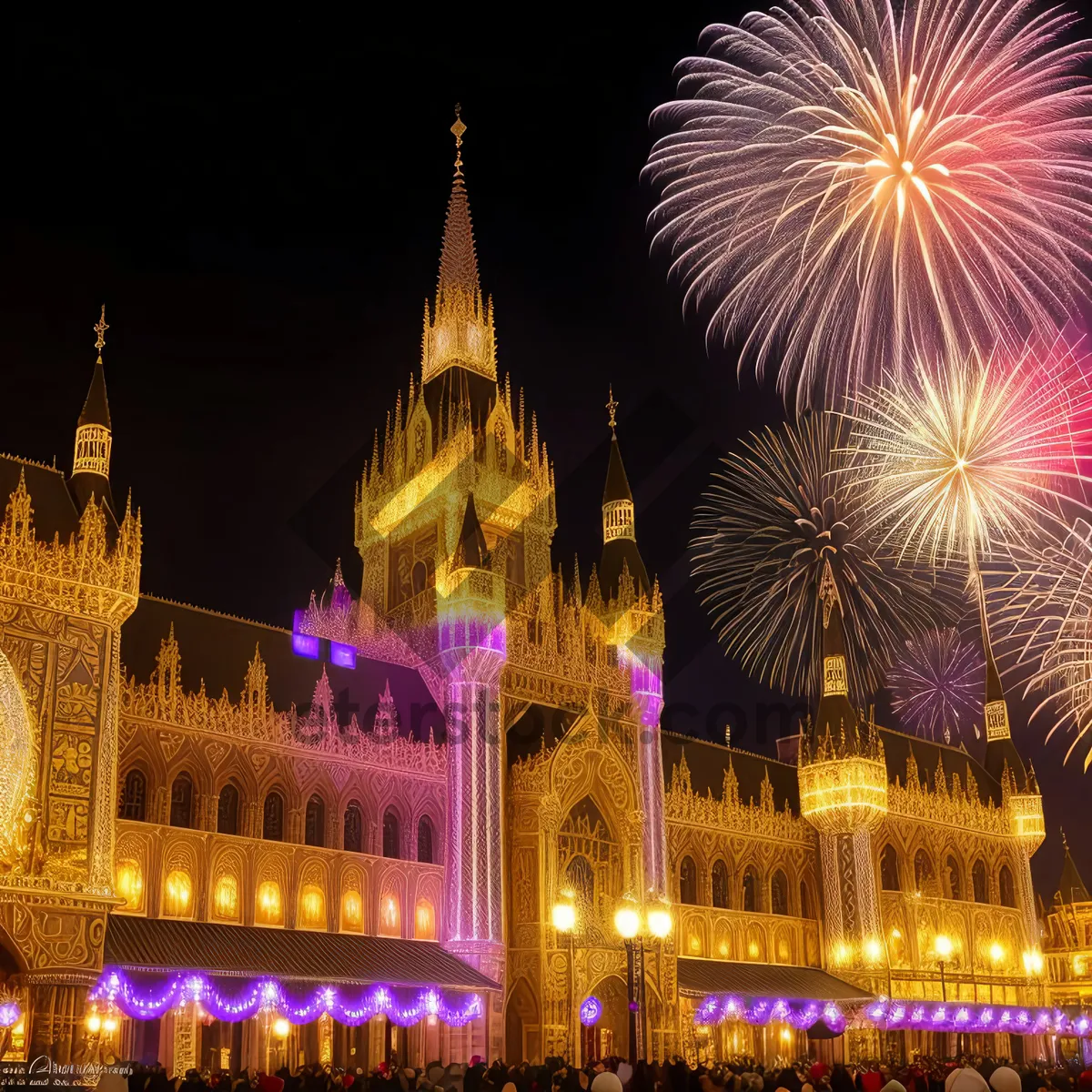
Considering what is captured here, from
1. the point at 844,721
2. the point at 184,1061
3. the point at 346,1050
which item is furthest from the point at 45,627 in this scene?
the point at 844,721

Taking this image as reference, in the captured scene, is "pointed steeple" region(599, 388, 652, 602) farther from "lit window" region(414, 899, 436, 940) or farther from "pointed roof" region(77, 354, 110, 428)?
"pointed roof" region(77, 354, 110, 428)

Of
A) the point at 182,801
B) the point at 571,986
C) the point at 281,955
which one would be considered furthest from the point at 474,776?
the point at 182,801

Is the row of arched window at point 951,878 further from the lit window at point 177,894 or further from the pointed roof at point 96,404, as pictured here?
the pointed roof at point 96,404

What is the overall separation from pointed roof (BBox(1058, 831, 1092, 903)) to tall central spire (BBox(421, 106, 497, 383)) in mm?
45044

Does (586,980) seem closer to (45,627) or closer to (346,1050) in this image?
(346,1050)

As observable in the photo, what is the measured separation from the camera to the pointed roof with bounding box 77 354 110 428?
1571 inches

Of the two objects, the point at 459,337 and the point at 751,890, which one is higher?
the point at 459,337

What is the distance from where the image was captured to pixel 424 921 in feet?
145

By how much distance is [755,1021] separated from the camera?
51.8 metres

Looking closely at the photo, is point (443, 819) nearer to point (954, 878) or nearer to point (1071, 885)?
point (954, 878)

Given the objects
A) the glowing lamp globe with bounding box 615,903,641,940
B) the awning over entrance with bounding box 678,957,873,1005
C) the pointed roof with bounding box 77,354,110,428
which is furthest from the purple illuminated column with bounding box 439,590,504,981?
the glowing lamp globe with bounding box 615,903,641,940

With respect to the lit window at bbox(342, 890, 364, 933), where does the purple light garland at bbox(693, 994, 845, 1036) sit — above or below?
below

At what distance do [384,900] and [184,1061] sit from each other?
27.8 feet

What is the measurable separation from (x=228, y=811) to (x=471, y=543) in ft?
41.9
